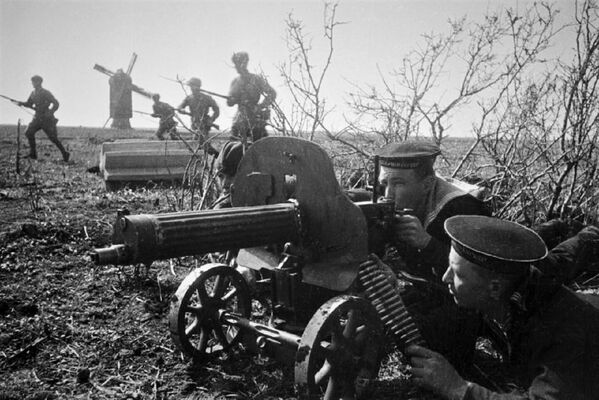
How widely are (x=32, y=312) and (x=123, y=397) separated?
5.37ft

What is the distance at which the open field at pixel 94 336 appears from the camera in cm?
333

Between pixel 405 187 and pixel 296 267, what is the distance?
52.0 inches

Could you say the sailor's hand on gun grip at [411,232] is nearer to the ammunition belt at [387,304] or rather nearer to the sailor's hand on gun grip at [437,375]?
the ammunition belt at [387,304]

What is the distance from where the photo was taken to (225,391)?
130 inches

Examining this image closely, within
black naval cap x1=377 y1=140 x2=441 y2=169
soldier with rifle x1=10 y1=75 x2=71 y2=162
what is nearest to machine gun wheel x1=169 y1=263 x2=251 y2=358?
black naval cap x1=377 y1=140 x2=441 y2=169

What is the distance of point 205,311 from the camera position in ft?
12.1

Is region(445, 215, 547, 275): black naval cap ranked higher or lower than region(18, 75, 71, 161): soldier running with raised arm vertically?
lower

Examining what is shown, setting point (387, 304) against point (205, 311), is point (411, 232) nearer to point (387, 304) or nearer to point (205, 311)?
point (387, 304)

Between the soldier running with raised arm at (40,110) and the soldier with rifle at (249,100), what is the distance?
33.0ft

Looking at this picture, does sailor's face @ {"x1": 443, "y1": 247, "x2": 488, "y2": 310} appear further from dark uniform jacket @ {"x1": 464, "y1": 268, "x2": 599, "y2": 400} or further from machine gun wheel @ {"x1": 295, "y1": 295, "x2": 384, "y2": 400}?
machine gun wheel @ {"x1": 295, "y1": 295, "x2": 384, "y2": 400}

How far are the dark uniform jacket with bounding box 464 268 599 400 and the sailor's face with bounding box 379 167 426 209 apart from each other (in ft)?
5.74

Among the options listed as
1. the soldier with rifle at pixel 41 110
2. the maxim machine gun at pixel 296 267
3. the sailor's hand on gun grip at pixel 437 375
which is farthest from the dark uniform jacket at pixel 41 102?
the sailor's hand on gun grip at pixel 437 375

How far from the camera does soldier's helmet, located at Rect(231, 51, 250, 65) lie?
8843mm

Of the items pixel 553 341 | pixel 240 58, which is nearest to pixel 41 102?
pixel 240 58
